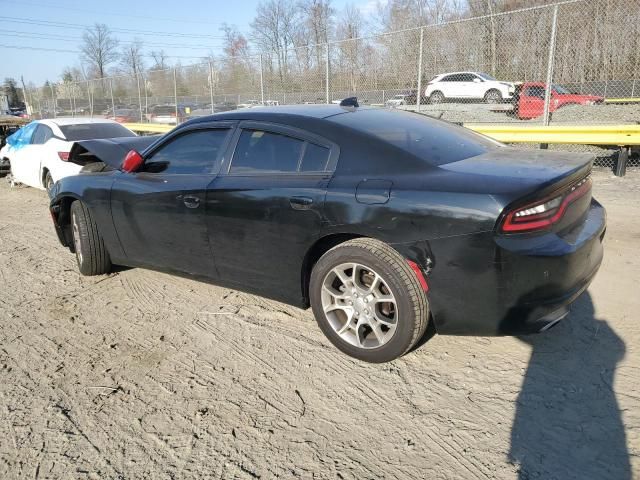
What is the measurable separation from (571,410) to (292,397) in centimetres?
142

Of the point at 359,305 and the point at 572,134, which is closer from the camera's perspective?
the point at 359,305

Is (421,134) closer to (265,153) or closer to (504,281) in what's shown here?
(265,153)

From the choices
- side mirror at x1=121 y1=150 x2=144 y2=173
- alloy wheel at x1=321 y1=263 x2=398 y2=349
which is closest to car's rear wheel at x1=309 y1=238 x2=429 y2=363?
alloy wheel at x1=321 y1=263 x2=398 y2=349

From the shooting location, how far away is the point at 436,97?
9406 millimetres

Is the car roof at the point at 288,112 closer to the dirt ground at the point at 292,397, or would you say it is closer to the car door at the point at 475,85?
the dirt ground at the point at 292,397

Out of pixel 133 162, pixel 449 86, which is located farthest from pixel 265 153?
pixel 449 86

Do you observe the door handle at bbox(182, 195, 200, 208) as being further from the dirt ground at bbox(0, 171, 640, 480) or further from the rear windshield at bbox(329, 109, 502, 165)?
the rear windshield at bbox(329, 109, 502, 165)

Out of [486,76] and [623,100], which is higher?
[486,76]

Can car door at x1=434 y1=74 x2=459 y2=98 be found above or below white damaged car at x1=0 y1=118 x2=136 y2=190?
above

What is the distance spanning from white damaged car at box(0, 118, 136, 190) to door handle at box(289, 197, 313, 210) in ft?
19.5

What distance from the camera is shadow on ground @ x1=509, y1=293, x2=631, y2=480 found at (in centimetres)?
207

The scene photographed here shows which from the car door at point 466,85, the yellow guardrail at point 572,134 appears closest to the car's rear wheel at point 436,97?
the car door at point 466,85

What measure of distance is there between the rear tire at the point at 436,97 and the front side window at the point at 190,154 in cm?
677

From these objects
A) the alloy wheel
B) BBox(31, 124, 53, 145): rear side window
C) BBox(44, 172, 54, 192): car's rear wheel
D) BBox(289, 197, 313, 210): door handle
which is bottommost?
the alloy wheel
